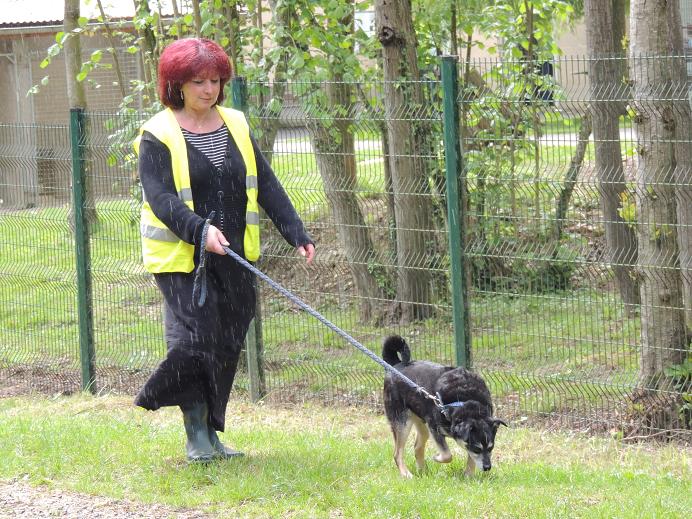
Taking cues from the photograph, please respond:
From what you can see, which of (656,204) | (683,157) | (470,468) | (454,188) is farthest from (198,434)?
(683,157)

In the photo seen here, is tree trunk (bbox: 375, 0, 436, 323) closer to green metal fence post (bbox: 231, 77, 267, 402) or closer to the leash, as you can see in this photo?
green metal fence post (bbox: 231, 77, 267, 402)

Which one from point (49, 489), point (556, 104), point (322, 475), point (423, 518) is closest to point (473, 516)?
point (423, 518)

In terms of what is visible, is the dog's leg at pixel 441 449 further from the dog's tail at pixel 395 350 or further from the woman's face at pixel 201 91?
the woman's face at pixel 201 91

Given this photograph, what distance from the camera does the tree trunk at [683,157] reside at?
21.2 feet

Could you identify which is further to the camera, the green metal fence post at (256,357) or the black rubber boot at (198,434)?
the green metal fence post at (256,357)

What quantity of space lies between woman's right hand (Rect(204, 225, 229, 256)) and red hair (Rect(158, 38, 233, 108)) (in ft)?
2.92

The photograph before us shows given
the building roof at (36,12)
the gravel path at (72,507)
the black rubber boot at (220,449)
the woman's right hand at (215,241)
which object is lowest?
the gravel path at (72,507)

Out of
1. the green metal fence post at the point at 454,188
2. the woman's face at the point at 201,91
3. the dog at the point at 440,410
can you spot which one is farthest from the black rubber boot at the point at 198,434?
the green metal fence post at the point at 454,188

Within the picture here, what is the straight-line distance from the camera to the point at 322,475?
19.2 ft

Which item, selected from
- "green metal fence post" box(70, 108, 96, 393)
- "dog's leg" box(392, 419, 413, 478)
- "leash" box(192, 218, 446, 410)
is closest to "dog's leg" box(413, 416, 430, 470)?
"dog's leg" box(392, 419, 413, 478)

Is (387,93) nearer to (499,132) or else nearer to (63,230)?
(499,132)

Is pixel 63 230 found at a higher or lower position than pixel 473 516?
higher

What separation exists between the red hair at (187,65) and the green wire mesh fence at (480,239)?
187 centimetres

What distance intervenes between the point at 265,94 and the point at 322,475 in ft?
12.2
